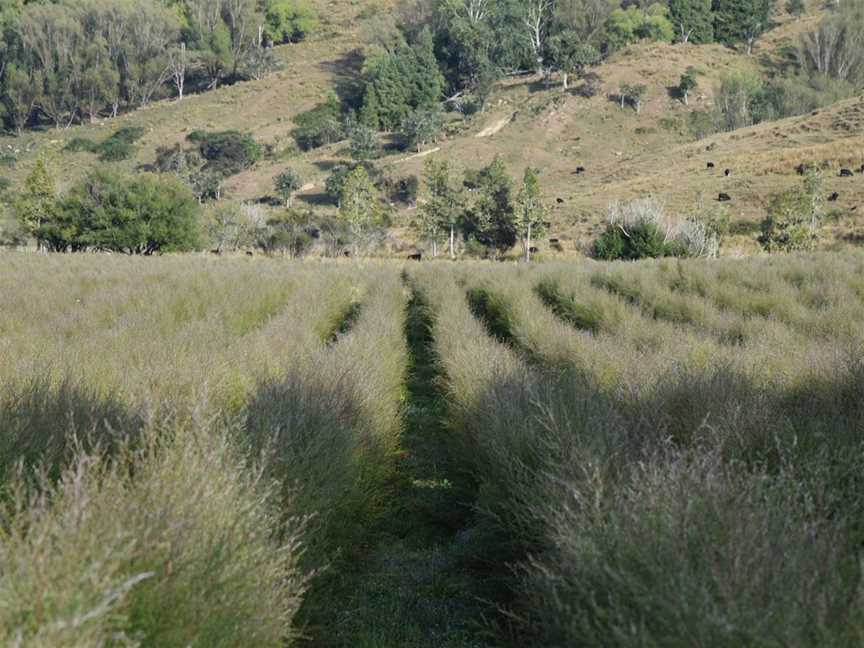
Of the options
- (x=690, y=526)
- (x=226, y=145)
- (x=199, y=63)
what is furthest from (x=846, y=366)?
(x=199, y=63)

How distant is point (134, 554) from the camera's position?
6.77 feet

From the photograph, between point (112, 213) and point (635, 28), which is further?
point (635, 28)

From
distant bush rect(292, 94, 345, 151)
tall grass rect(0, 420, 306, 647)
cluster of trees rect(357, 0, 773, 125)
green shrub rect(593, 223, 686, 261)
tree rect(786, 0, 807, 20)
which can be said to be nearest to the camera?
tall grass rect(0, 420, 306, 647)

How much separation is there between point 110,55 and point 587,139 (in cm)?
8040

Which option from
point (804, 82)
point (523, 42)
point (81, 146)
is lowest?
point (81, 146)

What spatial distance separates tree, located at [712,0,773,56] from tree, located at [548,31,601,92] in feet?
84.1

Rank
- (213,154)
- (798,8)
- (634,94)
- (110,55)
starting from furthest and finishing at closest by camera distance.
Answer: (798,8), (110,55), (634,94), (213,154)

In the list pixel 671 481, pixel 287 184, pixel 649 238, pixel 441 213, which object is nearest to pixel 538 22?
pixel 287 184

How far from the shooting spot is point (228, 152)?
266 ft

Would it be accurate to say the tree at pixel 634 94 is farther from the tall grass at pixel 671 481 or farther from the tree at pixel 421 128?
the tall grass at pixel 671 481

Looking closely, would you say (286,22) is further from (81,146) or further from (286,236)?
(286,236)

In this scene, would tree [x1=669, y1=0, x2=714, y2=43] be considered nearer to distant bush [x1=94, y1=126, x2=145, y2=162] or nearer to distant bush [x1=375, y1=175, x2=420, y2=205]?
distant bush [x1=375, y1=175, x2=420, y2=205]

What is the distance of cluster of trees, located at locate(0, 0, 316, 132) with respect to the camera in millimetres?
101000

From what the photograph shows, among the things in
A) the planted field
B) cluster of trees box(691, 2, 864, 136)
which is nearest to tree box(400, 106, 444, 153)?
cluster of trees box(691, 2, 864, 136)
